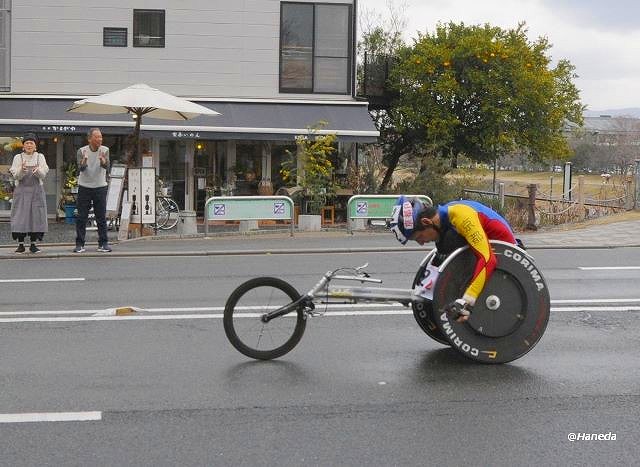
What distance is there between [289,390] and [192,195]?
1921 centimetres

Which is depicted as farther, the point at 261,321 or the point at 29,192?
the point at 29,192

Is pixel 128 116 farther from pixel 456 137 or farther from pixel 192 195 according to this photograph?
pixel 456 137

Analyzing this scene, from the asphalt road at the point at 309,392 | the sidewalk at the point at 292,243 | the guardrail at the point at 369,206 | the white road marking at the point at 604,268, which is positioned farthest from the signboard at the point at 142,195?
the white road marking at the point at 604,268

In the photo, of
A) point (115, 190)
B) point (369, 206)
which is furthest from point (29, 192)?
point (369, 206)

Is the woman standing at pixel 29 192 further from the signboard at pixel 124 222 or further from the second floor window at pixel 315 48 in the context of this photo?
the second floor window at pixel 315 48

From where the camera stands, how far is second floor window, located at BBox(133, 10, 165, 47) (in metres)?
24.9

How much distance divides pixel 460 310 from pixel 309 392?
1.24 metres

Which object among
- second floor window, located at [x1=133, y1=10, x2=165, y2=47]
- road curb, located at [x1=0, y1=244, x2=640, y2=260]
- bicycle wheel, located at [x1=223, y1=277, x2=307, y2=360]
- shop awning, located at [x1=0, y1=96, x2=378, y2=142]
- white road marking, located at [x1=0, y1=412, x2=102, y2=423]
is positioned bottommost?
road curb, located at [x1=0, y1=244, x2=640, y2=260]

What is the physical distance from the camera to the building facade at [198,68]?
24.7 meters

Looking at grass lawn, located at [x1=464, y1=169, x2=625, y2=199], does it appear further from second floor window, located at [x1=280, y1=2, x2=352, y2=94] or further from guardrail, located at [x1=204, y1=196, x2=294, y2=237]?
guardrail, located at [x1=204, y1=196, x2=294, y2=237]

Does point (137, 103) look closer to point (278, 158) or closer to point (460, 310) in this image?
point (278, 158)

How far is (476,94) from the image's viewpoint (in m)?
26.7

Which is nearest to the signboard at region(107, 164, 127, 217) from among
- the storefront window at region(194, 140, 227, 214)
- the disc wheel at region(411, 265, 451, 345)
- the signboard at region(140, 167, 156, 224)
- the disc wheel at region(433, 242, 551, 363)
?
the signboard at region(140, 167, 156, 224)

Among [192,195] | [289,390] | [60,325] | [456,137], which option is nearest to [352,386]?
[289,390]
